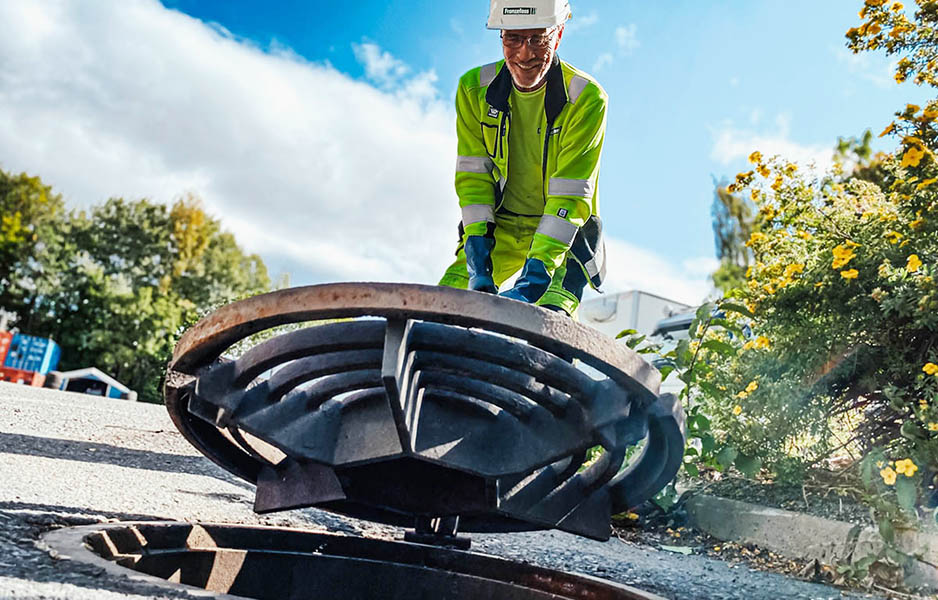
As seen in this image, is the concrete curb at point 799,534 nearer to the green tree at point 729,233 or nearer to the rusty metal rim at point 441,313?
the rusty metal rim at point 441,313

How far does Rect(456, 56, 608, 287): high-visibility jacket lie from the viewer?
2244 mm

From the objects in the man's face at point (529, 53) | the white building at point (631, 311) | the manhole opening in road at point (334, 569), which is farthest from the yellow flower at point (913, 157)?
the white building at point (631, 311)

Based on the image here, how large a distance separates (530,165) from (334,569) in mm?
1515

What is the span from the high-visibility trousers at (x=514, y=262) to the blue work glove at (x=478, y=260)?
103 mm

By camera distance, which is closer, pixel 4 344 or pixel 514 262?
pixel 514 262

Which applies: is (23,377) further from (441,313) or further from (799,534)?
(441,313)

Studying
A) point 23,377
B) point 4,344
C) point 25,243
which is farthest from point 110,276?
point 23,377

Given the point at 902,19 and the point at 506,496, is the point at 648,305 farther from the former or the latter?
the point at 506,496

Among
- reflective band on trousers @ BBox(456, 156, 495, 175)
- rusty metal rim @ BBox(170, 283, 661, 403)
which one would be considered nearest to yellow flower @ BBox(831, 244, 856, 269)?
reflective band on trousers @ BBox(456, 156, 495, 175)

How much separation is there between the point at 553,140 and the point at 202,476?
2.52 metres

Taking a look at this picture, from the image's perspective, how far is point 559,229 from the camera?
2.20 m

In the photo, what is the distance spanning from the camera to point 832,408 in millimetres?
3766

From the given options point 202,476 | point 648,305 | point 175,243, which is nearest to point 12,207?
point 175,243

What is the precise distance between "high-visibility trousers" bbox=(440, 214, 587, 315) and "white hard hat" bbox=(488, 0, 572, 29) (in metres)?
0.68
